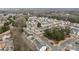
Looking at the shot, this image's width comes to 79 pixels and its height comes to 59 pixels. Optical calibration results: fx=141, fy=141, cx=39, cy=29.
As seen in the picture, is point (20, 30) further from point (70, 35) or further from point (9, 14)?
point (70, 35)

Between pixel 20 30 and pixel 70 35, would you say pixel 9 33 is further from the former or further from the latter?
pixel 70 35

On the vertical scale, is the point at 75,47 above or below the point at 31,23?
below

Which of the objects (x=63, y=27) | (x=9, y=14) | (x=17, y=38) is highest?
(x=9, y=14)
